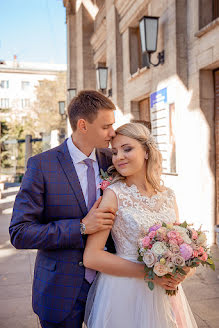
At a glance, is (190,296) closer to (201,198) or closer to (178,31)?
(201,198)

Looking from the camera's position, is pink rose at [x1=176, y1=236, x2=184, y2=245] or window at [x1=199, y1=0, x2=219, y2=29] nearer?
pink rose at [x1=176, y1=236, x2=184, y2=245]

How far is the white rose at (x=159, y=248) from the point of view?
1899mm

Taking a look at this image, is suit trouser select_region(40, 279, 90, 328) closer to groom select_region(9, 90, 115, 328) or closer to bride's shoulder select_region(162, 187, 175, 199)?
groom select_region(9, 90, 115, 328)

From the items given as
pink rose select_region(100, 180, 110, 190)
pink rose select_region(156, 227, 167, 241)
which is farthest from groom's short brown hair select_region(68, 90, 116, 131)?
pink rose select_region(156, 227, 167, 241)

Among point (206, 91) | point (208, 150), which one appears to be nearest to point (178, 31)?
point (206, 91)

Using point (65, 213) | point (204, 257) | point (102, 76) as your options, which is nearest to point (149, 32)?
point (102, 76)

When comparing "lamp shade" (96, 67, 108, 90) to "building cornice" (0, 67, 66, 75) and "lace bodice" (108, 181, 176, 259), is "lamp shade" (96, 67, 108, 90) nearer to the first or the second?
"lace bodice" (108, 181, 176, 259)

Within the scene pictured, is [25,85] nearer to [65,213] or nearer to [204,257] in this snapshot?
[65,213]

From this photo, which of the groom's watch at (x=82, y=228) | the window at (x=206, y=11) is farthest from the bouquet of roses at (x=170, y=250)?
the window at (x=206, y=11)

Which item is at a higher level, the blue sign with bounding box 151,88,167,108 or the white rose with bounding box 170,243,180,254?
Answer: the blue sign with bounding box 151,88,167,108

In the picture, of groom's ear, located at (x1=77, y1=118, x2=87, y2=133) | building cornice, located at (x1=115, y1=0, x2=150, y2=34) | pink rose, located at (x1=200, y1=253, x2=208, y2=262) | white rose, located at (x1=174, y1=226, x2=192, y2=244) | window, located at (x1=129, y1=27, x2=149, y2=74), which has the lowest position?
pink rose, located at (x1=200, y1=253, x2=208, y2=262)

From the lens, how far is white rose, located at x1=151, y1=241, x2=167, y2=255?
190 cm

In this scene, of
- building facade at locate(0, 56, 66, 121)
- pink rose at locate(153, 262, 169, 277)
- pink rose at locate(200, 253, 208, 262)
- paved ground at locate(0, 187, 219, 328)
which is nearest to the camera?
pink rose at locate(153, 262, 169, 277)

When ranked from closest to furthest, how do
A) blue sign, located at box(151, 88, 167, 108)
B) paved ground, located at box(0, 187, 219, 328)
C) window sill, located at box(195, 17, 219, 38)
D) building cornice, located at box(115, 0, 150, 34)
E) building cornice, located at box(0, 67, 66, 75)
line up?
paved ground, located at box(0, 187, 219, 328) < window sill, located at box(195, 17, 219, 38) < blue sign, located at box(151, 88, 167, 108) < building cornice, located at box(115, 0, 150, 34) < building cornice, located at box(0, 67, 66, 75)
